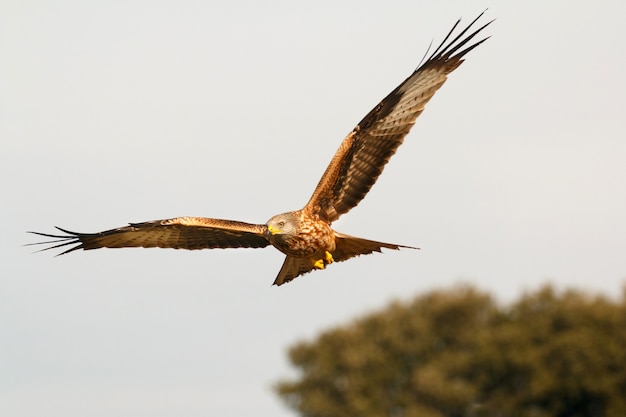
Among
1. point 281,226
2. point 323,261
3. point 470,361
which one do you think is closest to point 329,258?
point 323,261

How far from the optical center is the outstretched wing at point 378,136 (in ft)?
46.8

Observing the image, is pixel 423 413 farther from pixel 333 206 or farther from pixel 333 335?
pixel 333 206

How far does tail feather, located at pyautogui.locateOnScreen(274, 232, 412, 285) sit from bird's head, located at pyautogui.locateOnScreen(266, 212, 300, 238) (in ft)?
1.85

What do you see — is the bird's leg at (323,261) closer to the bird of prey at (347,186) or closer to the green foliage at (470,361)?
the bird of prey at (347,186)

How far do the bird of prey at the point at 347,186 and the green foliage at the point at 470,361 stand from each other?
36.9 meters

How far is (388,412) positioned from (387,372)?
5.74 ft

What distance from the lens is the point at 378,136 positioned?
47.4 feet

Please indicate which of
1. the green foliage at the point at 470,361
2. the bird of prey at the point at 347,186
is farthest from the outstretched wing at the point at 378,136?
the green foliage at the point at 470,361

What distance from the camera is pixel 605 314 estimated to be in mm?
50094

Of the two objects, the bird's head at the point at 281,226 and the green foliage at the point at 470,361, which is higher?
the green foliage at the point at 470,361

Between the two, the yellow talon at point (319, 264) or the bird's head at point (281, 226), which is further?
the yellow talon at point (319, 264)

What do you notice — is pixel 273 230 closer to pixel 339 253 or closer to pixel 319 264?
pixel 319 264

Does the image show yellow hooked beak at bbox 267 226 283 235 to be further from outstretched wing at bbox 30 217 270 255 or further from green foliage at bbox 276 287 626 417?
green foliage at bbox 276 287 626 417

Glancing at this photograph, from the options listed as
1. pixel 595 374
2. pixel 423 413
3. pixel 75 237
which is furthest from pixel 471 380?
pixel 75 237
